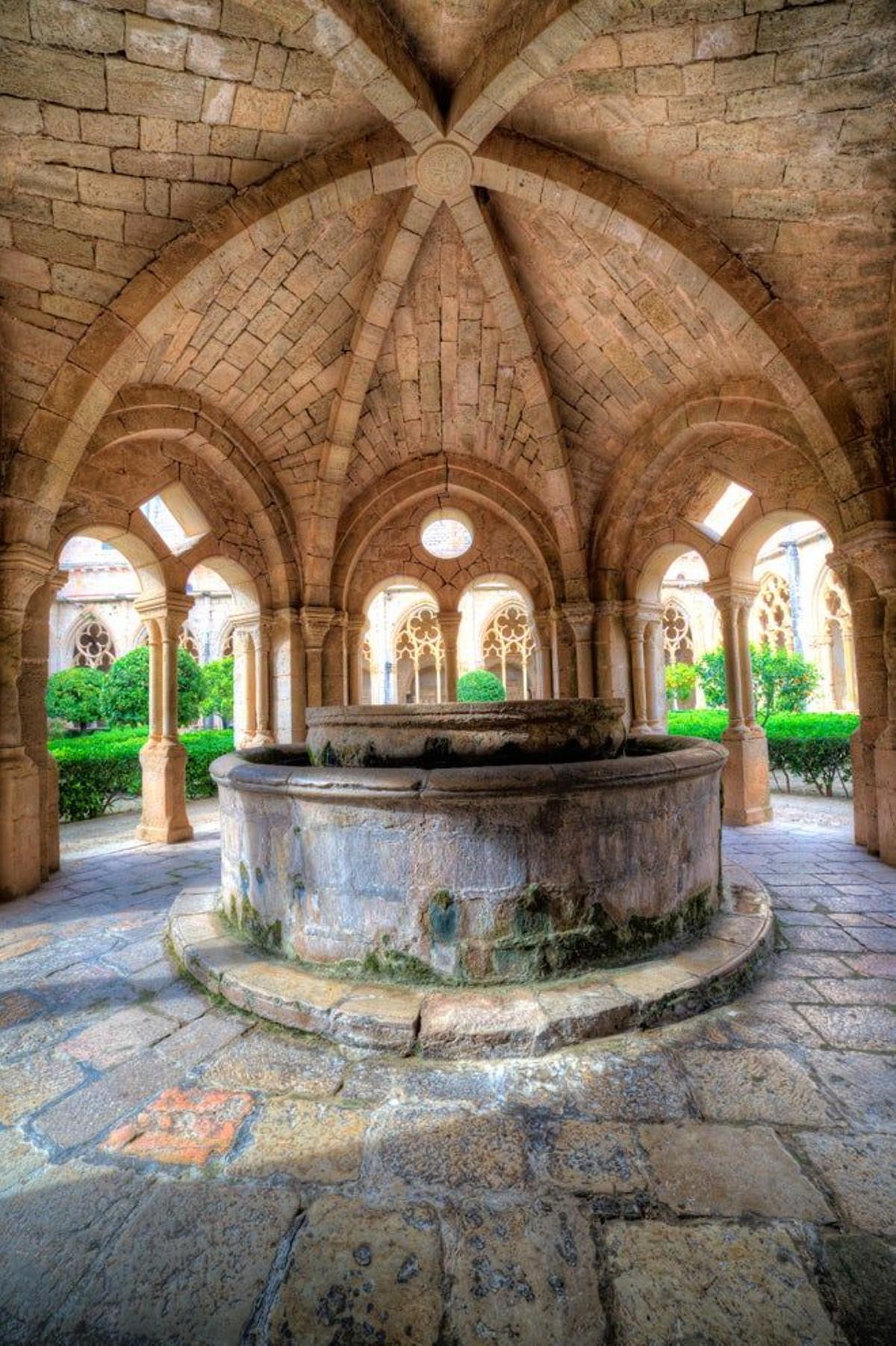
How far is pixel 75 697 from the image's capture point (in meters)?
12.9

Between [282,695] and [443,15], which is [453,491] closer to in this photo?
[282,695]

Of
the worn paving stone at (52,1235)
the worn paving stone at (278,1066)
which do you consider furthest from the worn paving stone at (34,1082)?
the worn paving stone at (278,1066)

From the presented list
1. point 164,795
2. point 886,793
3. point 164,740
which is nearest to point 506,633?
point 164,740

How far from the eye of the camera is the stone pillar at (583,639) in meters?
7.10

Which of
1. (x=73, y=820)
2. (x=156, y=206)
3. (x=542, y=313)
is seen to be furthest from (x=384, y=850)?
(x=73, y=820)

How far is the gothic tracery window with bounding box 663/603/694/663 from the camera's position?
1825 cm

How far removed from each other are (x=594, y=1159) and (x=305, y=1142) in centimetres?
81

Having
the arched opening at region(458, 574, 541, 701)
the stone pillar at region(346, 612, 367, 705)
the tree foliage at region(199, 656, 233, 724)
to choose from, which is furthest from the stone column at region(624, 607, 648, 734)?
the arched opening at region(458, 574, 541, 701)

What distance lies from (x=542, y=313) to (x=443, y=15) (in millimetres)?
2629

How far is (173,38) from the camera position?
131 inches

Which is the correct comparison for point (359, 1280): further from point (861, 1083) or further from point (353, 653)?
point (353, 653)

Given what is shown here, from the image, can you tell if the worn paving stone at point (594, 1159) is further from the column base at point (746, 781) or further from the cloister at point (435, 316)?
the column base at point (746, 781)

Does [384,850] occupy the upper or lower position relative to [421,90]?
lower

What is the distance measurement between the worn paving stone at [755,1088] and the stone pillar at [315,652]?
5.67m
